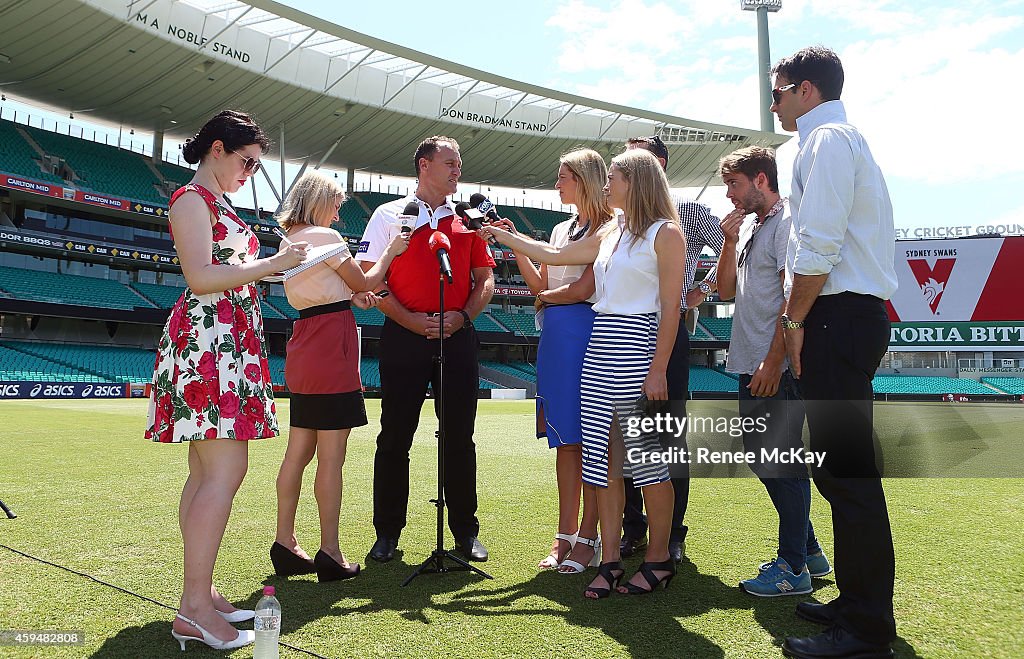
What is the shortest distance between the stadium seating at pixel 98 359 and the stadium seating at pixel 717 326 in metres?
34.8

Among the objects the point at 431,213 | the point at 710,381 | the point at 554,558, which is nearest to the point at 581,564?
the point at 554,558

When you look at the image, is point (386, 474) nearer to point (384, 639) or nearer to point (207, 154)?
point (384, 639)

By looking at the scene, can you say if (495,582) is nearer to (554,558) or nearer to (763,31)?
(554,558)

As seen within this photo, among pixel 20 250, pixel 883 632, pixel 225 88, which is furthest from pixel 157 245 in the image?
pixel 883 632

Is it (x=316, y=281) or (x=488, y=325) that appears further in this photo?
(x=488, y=325)

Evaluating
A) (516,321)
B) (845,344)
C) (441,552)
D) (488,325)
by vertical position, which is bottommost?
(441,552)

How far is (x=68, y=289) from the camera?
3155 cm

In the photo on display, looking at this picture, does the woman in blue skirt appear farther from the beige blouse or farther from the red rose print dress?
the red rose print dress

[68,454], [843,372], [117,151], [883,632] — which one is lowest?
[68,454]

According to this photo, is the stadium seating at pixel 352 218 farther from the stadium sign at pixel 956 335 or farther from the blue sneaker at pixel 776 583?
the blue sneaker at pixel 776 583

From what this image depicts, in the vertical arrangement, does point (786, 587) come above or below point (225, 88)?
below

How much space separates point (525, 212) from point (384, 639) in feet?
165

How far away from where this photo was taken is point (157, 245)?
→ 3594 cm

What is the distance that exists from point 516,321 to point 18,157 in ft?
94.1
